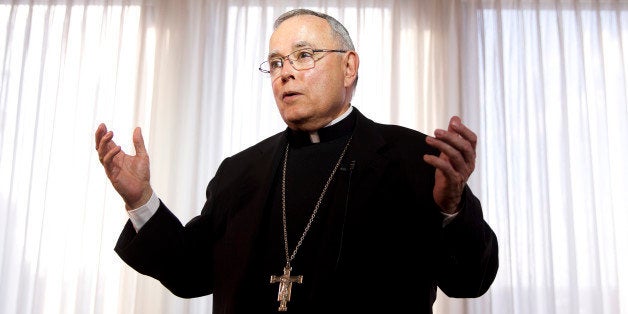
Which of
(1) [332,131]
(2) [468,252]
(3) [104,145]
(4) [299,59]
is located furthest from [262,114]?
(2) [468,252]

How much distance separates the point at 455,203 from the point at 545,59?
2.89 metres

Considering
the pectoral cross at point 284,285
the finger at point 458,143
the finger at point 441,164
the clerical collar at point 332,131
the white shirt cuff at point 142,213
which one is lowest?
the pectoral cross at point 284,285

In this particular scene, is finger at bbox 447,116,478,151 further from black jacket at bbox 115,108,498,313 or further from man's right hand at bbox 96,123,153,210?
man's right hand at bbox 96,123,153,210

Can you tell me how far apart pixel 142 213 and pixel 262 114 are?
230 cm

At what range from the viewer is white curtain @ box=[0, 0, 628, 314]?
3.91 metres

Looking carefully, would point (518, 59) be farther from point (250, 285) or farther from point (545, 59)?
Answer: point (250, 285)

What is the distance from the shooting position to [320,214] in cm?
199

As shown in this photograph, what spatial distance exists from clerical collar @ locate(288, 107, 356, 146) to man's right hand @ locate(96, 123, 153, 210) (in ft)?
1.90

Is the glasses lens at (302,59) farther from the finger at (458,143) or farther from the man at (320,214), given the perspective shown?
the finger at (458,143)

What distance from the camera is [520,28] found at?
4176 millimetres

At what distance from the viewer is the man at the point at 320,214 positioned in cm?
170

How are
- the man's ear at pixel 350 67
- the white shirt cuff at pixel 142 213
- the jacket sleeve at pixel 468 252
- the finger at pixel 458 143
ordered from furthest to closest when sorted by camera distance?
1. the man's ear at pixel 350 67
2. the white shirt cuff at pixel 142 213
3. the jacket sleeve at pixel 468 252
4. the finger at pixel 458 143

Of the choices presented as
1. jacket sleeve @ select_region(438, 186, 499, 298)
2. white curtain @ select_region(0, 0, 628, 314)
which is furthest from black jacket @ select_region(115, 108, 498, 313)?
white curtain @ select_region(0, 0, 628, 314)

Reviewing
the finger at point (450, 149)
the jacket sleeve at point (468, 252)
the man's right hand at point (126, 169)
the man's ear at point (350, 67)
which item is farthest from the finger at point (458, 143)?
the man's right hand at point (126, 169)
